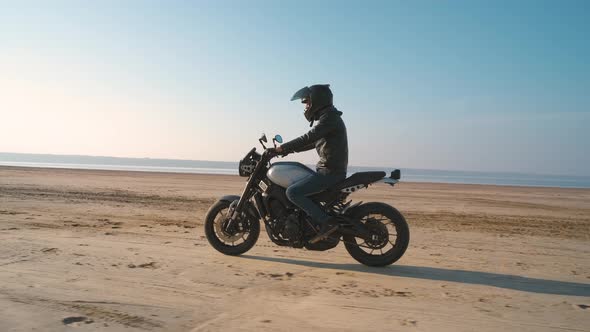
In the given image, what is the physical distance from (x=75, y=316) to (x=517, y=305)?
367 centimetres

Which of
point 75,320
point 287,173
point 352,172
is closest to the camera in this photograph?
point 75,320

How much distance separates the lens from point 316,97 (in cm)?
542

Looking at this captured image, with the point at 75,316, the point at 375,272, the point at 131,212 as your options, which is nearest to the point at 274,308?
the point at 75,316

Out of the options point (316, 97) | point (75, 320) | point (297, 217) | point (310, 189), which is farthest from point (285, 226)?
point (75, 320)

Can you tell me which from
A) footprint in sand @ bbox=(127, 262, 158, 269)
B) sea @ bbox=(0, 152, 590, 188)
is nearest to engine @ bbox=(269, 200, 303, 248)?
footprint in sand @ bbox=(127, 262, 158, 269)

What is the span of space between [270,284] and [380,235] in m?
1.59

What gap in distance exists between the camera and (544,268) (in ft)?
18.0

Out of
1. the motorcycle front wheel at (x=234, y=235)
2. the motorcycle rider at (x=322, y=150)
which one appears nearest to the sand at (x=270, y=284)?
the motorcycle front wheel at (x=234, y=235)

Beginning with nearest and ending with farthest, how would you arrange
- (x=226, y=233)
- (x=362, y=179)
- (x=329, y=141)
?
(x=362, y=179), (x=329, y=141), (x=226, y=233)

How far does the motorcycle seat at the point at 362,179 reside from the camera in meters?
5.16

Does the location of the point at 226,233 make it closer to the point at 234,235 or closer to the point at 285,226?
the point at 234,235

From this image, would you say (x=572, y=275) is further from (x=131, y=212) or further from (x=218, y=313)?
(x=131, y=212)

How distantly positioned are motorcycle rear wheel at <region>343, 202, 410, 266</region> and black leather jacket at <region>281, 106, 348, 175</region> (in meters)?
0.58

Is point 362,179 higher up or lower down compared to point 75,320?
higher up
